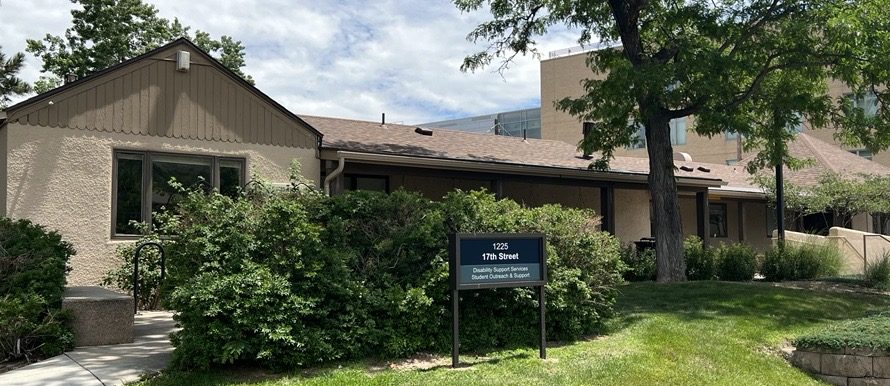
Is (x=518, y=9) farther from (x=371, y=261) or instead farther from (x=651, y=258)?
(x=371, y=261)

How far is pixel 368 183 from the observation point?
1795 cm

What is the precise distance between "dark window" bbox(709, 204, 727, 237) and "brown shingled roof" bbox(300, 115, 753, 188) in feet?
16.8

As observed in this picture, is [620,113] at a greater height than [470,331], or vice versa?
[620,113]

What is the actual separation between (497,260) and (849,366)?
14.1 ft

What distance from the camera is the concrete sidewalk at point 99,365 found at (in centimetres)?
702

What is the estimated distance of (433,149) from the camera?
17.2m

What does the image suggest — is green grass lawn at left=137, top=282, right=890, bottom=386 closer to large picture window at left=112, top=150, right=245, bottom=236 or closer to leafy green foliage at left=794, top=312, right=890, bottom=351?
leafy green foliage at left=794, top=312, right=890, bottom=351

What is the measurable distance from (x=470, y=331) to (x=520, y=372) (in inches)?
41.5

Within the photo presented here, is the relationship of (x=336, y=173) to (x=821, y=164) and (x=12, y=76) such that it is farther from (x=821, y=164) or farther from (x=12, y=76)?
(x=821, y=164)

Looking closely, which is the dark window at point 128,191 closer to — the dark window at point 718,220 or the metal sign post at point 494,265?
the metal sign post at point 494,265

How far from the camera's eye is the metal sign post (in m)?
7.88

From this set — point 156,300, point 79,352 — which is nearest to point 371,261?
point 79,352

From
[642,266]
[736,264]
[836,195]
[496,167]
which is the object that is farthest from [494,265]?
[836,195]

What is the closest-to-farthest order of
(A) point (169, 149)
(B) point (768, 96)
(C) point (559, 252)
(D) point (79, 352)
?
(D) point (79, 352) → (C) point (559, 252) → (A) point (169, 149) → (B) point (768, 96)
